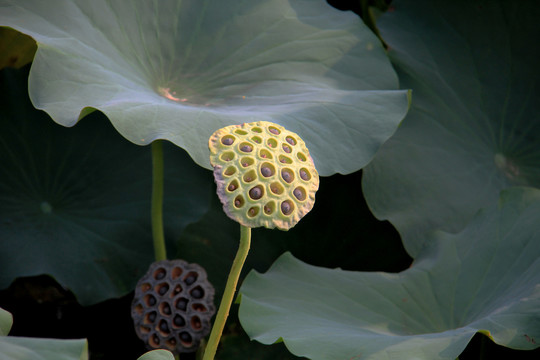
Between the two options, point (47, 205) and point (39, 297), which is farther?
point (39, 297)

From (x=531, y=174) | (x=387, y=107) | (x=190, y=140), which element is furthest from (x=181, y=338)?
(x=531, y=174)

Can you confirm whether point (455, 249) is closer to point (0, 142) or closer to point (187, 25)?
point (187, 25)

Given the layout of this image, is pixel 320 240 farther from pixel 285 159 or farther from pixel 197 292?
pixel 285 159

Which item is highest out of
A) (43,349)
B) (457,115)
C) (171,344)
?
(43,349)

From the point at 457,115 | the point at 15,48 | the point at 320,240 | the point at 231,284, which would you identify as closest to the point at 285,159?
the point at 231,284

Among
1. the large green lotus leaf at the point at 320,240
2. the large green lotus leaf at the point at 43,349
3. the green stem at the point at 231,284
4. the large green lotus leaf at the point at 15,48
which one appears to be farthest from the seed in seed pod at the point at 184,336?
the large green lotus leaf at the point at 15,48

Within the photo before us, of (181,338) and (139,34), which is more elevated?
(139,34)
